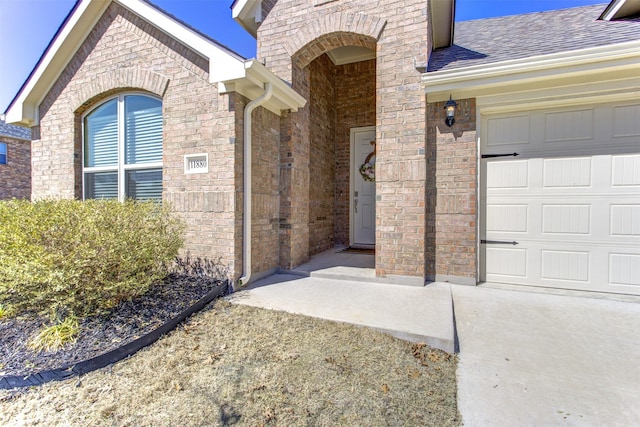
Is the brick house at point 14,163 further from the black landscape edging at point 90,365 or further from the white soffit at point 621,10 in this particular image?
the white soffit at point 621,10

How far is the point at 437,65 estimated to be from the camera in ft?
14.6

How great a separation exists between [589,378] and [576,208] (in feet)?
8.47

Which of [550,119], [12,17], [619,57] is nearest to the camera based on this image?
[619,57]

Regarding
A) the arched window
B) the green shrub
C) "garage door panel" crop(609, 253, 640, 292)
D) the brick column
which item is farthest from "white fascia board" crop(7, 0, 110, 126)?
"garage door panel" crop(609, 253, 640, 292)

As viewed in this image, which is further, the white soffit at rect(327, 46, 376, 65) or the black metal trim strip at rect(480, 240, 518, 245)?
the white soffit at rect(327, 46, 376, 65)

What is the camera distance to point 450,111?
410 cm

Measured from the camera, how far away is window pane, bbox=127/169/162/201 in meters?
4.61

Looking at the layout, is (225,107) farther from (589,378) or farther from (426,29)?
(589,378)

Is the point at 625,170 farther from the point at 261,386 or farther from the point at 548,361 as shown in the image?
the point at 261,386

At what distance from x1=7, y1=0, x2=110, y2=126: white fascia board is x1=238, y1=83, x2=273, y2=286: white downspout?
318 cm

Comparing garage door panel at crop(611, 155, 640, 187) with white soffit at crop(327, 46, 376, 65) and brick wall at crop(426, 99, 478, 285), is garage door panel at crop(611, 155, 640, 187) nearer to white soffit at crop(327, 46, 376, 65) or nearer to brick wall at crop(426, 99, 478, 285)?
brick wall at crop(426, 99, 478, 285)

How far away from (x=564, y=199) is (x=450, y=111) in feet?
6.36

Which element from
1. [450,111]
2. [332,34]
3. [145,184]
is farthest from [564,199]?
[145,184]

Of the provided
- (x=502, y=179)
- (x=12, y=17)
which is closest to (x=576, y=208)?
(x=502, y=179)
